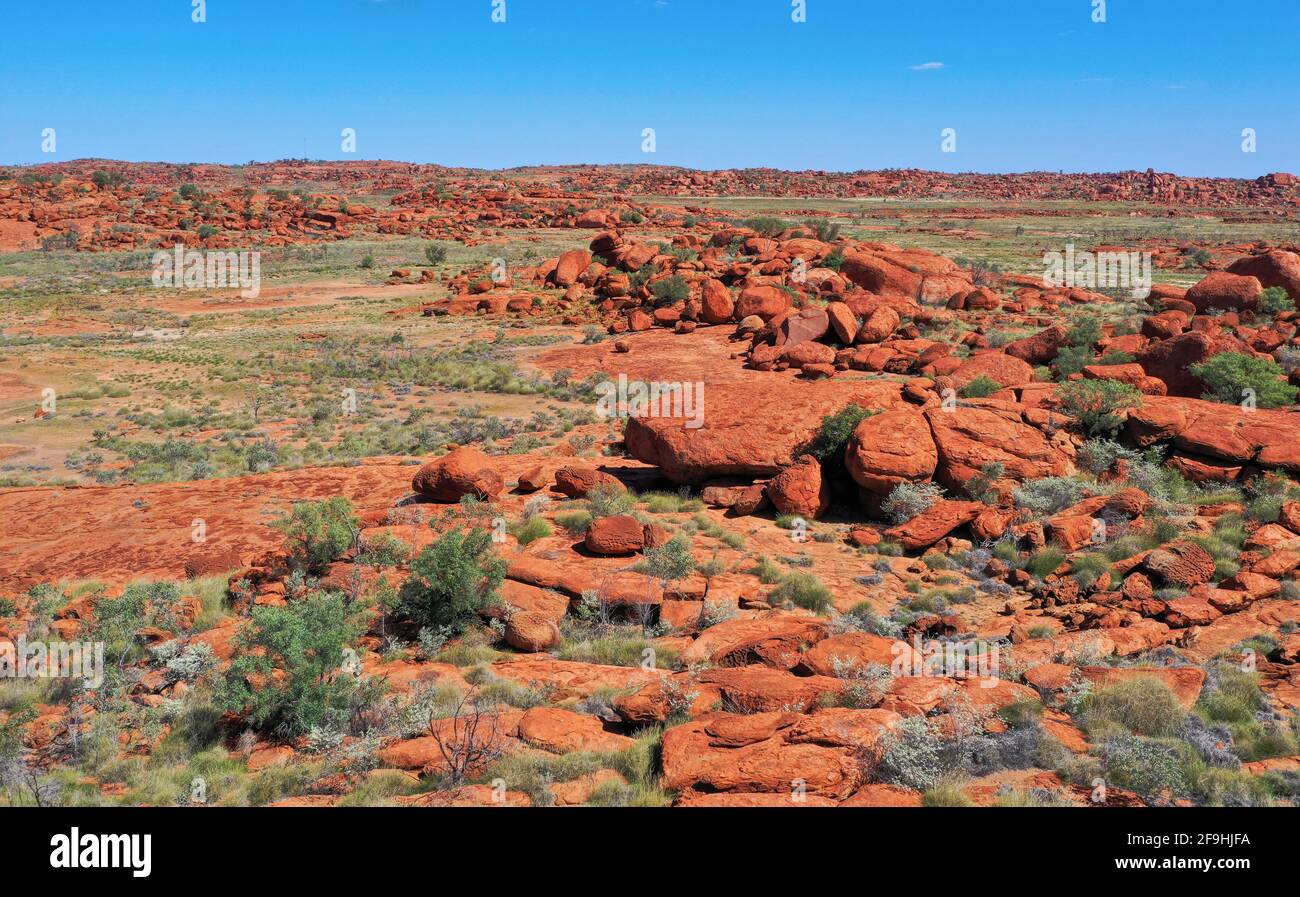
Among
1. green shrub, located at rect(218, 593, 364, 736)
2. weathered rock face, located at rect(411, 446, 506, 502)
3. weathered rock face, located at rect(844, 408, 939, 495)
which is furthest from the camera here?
weathered rock face, located at rect(411, 446, 506, 502)

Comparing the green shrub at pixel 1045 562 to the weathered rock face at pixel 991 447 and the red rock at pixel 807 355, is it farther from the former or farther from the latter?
the red rock at pixel 807 355

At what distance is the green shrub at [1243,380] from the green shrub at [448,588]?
14.2 m

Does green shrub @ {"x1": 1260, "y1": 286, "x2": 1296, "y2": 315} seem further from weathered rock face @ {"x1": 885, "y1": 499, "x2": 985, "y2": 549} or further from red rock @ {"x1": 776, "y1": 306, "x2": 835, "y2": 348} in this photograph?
weathered rock face @ {"x1": 885, "y1": 499, "x2": 985, "y2": 549}

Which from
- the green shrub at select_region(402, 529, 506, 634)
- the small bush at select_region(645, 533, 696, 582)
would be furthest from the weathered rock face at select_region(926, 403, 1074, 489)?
the green shrub at select_region(402, 529, 506, 634)

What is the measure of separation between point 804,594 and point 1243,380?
11.6m

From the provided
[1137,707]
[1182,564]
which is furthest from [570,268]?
[1137,707]

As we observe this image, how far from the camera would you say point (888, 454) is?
41.6ft

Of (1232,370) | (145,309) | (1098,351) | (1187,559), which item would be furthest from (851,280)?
(145,309)

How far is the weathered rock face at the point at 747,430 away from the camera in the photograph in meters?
13.6

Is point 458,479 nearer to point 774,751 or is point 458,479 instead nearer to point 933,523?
point 933,523

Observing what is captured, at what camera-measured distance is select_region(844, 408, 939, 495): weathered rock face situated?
1262cm

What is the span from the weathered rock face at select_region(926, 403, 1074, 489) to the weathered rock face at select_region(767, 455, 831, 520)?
1.94 metres
